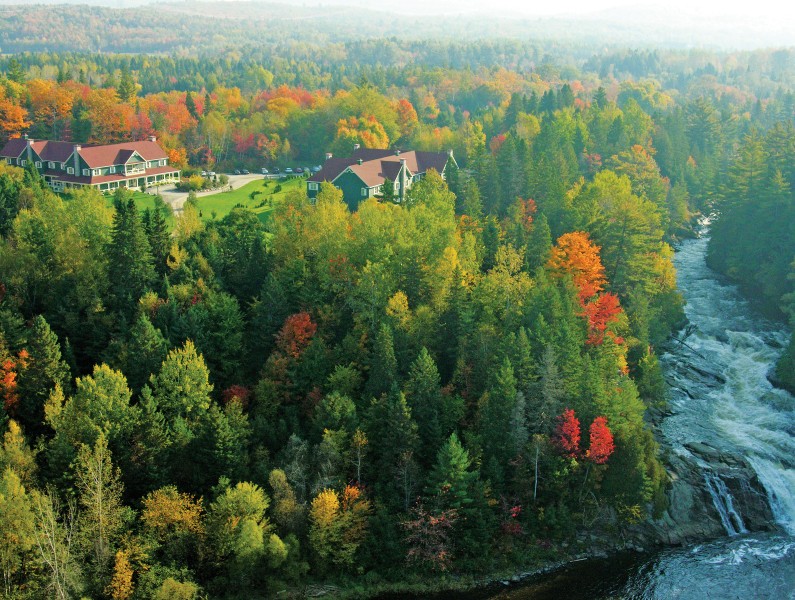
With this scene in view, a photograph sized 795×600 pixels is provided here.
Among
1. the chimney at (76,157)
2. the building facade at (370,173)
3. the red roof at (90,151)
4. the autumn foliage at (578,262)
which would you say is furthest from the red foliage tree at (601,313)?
the chimney at (76,157)

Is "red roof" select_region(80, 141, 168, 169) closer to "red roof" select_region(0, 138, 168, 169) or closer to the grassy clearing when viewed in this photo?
"red roof" select_region(0, 138, 168, 169)

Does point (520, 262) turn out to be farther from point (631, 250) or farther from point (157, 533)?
point (157, 533)

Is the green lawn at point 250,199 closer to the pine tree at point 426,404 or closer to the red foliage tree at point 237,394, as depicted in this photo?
the red foliage tree at point 237,394

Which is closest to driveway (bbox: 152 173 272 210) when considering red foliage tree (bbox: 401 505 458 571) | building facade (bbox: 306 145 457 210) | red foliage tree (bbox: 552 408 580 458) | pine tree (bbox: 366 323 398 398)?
building facade (bbox: 306 145 457 210)

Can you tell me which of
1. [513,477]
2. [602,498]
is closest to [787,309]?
[602,498]

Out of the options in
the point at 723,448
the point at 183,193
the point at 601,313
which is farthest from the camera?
the point at 183,193

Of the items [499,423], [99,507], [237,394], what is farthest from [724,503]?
[99,507]

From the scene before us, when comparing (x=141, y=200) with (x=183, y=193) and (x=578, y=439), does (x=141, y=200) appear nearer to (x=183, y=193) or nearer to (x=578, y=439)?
(x=183, y=193)
